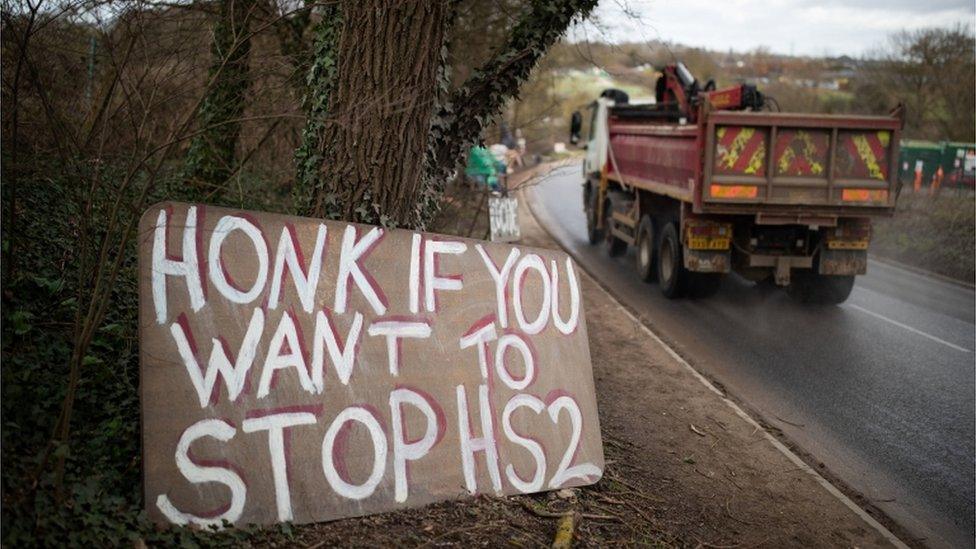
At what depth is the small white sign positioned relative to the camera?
13.9 metres

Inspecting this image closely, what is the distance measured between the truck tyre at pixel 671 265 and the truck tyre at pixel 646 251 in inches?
12.0

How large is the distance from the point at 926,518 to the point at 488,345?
3.31 m

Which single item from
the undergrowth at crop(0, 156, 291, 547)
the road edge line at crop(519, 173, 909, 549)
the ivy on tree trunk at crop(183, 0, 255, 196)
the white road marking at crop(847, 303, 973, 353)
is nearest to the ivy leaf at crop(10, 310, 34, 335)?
the undergrowth at crop(0, 156, 291, 547)

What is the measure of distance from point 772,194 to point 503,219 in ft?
15.5

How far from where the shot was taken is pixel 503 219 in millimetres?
14633

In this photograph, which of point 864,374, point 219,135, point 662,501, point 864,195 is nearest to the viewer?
point 662,501

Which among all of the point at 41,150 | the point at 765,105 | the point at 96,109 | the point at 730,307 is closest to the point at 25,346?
the point at 41,150

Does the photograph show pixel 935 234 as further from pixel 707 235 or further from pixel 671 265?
pixel 707 235

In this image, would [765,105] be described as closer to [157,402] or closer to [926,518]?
[926,518]

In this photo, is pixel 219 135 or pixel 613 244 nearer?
pixel 219 135

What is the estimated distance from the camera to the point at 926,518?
5828 millimetres

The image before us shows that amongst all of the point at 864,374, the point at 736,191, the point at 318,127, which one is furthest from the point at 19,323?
the point at 736,191

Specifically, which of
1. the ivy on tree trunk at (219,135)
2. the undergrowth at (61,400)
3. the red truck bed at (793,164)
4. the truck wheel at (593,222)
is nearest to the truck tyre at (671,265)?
the red truck bed at (793,164)

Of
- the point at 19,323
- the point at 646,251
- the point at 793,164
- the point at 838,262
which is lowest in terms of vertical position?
the point at 646,251
